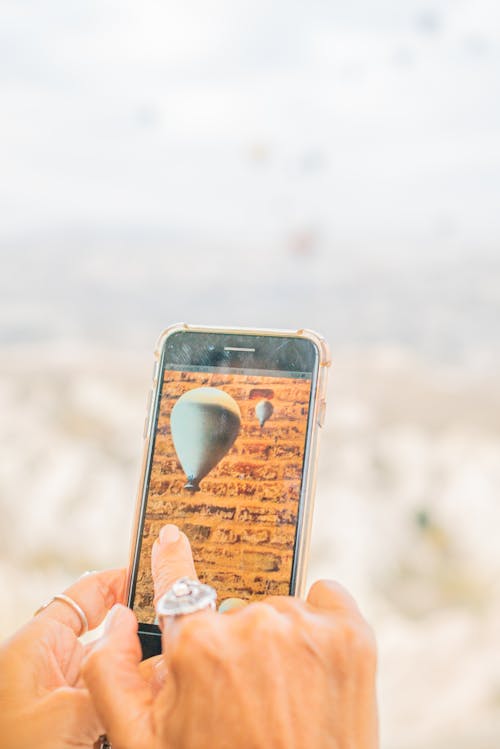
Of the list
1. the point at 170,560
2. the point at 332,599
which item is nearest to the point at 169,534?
the point at 170,560

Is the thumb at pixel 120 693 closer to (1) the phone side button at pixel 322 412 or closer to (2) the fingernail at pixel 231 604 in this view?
(2) the fingernail at pixel 231 604

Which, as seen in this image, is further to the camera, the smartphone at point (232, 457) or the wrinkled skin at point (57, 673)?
the smartphone at point (232, 457)

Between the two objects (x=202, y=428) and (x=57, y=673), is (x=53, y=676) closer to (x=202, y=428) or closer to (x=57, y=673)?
(x=57, y=673)

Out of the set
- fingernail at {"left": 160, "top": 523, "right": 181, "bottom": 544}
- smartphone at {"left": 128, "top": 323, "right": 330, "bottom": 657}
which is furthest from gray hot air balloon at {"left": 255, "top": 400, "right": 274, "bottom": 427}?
fingernail at {"left": 160, "top": 523, "right": 181, "bottom": 544}

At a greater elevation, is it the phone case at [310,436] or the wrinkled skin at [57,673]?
the phone case at [310,436]

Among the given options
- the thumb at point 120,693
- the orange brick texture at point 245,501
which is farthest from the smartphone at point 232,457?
the thumb at point 120,693

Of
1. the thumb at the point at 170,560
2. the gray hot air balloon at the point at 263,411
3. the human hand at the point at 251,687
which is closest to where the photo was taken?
the human hand at the point at 251,687

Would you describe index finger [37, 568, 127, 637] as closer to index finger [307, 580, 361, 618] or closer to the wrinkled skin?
the wrinkled skin
